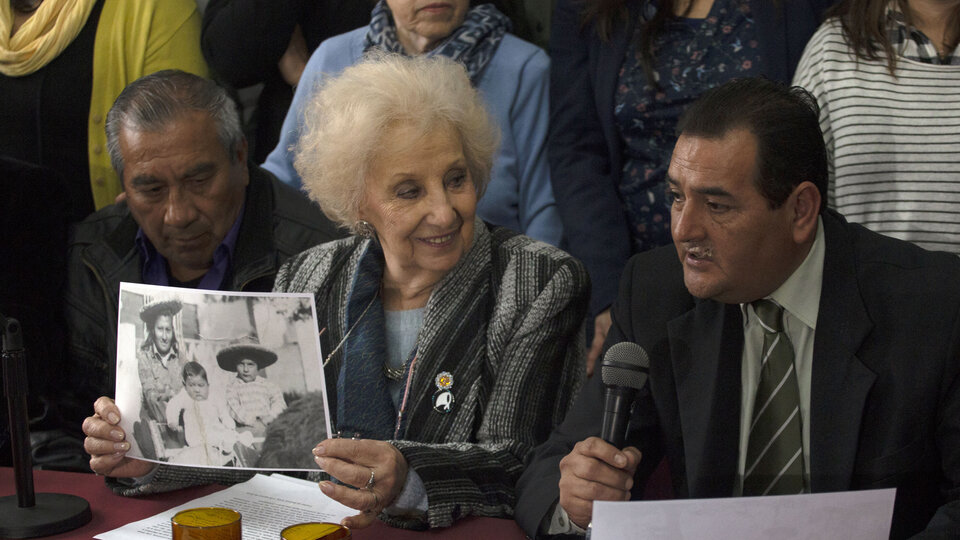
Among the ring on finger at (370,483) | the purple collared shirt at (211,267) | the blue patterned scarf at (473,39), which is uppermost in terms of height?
the blue patterned scarf at (473,39)

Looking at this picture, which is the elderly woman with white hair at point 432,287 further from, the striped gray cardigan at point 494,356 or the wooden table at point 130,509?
the wooden table at point 130,509

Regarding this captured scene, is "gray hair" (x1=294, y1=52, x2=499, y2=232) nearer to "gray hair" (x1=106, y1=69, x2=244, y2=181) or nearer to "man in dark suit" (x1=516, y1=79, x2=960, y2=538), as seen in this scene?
"gray hair" (x1=106, y1=69, x2=244, y2=181)

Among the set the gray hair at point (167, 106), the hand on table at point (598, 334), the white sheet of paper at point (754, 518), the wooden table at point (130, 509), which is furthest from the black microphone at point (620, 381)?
the gray hair at point (167, 106)

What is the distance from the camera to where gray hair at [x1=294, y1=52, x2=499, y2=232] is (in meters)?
2.42

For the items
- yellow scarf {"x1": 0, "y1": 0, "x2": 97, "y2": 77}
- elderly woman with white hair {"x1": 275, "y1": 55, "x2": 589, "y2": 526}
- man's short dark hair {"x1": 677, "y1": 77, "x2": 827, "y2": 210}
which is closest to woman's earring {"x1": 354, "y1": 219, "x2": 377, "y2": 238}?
elderly woman with white hair {"x1": 275, "y1": 55, "x2": 589, "y2": 526}

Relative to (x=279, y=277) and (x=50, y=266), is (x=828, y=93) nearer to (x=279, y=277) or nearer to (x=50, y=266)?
(x=279, y=277)

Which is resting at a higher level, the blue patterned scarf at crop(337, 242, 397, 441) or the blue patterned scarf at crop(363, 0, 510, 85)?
the blue patterned scarf at crop(363, 0, 510, 85)

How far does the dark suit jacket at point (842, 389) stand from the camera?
1906 millimetres

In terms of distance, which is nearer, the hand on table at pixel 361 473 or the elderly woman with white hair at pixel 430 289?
the hand on table at pixel 361 473

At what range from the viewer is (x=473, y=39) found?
3168mm

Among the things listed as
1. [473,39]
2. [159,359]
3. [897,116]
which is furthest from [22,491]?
[897,116]

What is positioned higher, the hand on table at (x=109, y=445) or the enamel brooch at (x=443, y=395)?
the enamel brooch at (x=443, y=395)

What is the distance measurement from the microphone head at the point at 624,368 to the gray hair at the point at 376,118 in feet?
3.04

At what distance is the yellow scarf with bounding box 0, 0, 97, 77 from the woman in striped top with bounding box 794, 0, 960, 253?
2.32 metres
